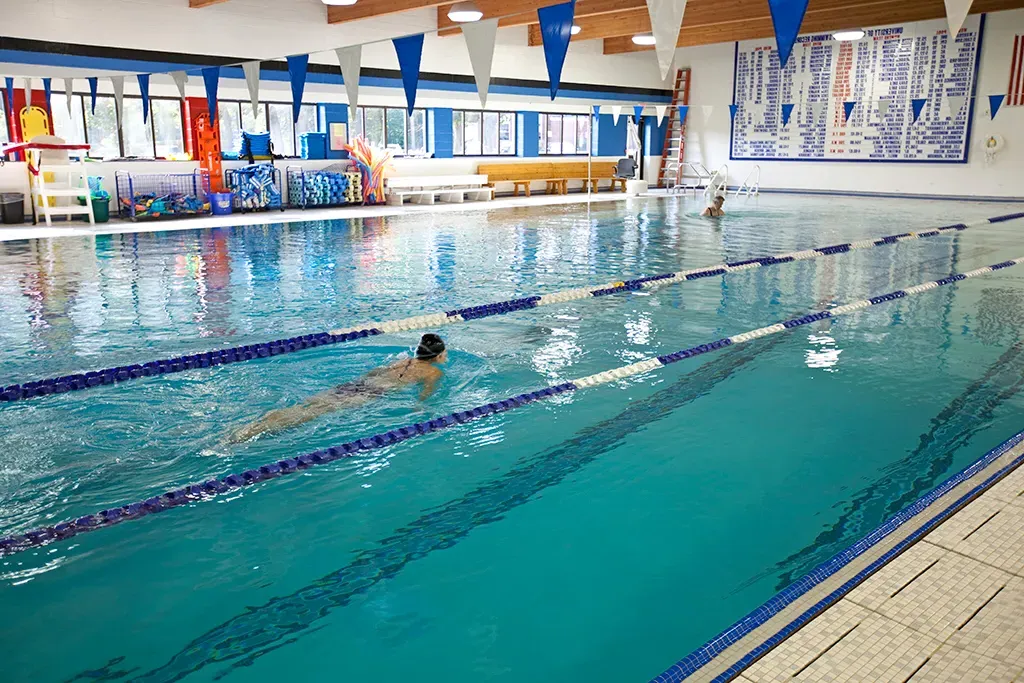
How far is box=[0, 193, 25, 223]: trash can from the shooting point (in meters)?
12.5

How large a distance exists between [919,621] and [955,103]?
19.5 meters

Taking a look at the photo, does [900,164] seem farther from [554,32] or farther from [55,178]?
[55,178]

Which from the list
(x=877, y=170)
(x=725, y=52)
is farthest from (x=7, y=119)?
(x=877, y=170)

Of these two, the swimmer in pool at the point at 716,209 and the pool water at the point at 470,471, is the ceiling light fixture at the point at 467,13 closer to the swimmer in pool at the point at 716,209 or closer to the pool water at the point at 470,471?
the swimmer in pool at the point at 716,209

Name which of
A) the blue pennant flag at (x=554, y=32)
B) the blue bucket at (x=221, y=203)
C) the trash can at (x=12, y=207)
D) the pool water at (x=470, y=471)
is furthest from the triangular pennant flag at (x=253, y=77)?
the trash can at (x=12, y=207)

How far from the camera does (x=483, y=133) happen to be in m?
20.0

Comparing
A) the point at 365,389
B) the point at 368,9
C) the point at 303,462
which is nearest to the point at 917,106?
the point at 368,9

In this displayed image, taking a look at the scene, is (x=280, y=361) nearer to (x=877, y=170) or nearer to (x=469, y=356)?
(x=469, y=356)

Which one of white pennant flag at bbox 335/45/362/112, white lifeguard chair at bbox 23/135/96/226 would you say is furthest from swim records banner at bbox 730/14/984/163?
white lifeguard chair at bbox 23/135/96/226

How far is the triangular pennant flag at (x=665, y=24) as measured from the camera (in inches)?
232

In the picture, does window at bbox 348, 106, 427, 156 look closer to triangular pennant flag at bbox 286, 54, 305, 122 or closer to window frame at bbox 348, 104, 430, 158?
window frame at bbox 348, 104, 430, 158

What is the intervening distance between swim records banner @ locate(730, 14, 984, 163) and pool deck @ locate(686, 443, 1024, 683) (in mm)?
18882

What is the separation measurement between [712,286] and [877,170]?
1432 centimetres

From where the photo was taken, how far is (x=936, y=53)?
1848 cm
